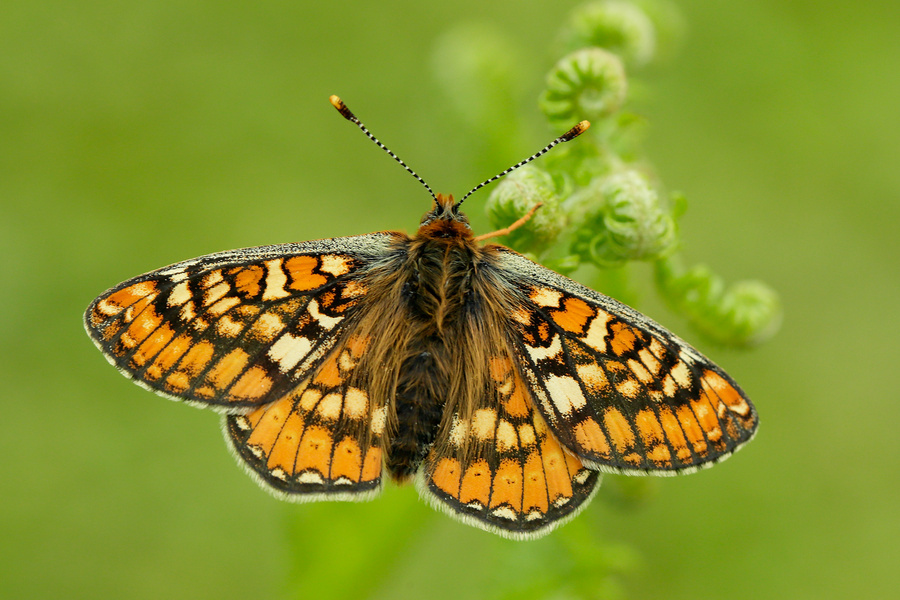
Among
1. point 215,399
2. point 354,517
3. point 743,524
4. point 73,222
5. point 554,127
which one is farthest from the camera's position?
point 73,222

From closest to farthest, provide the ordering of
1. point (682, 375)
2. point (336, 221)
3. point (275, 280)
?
point (682, 375)
point (275, 280)
point (336, 221)

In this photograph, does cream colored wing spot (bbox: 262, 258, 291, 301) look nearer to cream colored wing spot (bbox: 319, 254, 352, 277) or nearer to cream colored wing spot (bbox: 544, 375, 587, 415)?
cream colored wing spot (bbox: 319, 254, 352, 277)

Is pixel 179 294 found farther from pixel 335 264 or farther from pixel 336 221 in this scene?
pixel 336 221

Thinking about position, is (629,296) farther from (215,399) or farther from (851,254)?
(851,254)

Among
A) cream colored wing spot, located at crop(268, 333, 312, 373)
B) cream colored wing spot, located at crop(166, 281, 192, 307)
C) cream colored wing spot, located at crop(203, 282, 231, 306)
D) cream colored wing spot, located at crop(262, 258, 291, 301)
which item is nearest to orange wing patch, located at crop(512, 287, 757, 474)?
cream colored wing spot, located at crop(268, 333, 312, 373)

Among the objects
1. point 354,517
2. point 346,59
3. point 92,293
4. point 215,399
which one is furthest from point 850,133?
point 92,293

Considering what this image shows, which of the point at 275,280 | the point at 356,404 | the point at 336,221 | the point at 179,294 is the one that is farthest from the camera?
the point at 336,221

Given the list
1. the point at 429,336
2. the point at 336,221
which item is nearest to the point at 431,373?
the point at 429,336
